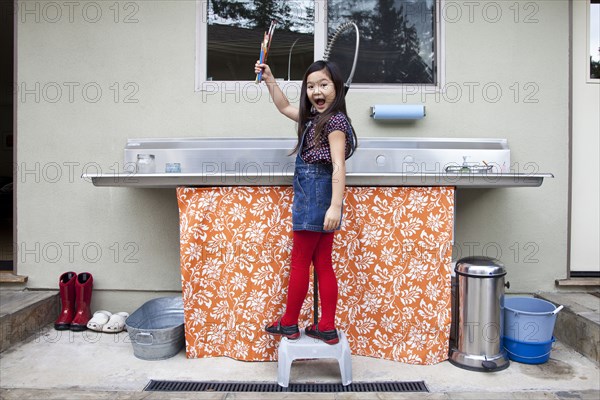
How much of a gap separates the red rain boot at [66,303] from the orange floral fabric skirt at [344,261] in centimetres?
93

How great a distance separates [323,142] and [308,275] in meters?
0.59

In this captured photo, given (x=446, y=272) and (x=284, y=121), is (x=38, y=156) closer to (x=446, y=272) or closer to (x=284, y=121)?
(x=284, y=121)

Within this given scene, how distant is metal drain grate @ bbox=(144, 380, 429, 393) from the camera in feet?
6.55

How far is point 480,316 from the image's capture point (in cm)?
223

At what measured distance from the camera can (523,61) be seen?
284 cm

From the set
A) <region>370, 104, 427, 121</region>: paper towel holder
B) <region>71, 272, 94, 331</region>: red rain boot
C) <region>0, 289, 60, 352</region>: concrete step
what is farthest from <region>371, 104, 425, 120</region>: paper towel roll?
<region>0, 289, 60, 352</region>: concrete step

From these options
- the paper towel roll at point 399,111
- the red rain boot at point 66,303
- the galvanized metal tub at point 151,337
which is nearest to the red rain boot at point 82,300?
the red rain boot at point 66,303

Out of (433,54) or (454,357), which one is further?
(433,54)

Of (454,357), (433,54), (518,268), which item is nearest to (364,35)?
(433,54)

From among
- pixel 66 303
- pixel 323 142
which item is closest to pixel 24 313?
pixel 66 303

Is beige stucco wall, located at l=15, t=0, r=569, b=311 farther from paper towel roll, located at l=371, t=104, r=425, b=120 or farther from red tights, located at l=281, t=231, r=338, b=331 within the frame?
red tights, located at l=281, t=231, r=338, b=331

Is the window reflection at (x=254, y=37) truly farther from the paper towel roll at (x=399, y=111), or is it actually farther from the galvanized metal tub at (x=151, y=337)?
the galvanized metal tub at (x=151, y=337)

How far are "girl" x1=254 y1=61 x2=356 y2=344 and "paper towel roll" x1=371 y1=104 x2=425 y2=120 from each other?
2.41 feet

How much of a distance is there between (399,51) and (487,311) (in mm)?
1623
